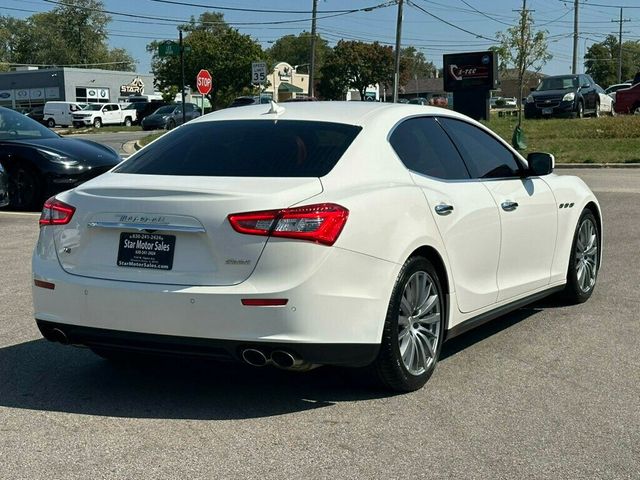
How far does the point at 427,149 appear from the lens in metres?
5.48


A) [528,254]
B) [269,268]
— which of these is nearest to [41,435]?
[269,268]

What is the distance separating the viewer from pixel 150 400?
Answer: 487 cm

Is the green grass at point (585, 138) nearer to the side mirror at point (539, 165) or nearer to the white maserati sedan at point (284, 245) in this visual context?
the side mirror at point (539, 165)

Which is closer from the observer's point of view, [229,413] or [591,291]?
[229,413]

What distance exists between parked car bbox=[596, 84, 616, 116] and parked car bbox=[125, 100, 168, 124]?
103ft

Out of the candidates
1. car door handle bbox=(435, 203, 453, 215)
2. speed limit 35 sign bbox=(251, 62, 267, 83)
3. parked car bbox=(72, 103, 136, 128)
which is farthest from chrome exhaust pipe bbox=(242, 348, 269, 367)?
parked car bbox=(72, 103, 136, 128)

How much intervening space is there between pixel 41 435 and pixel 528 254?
3.44 metres

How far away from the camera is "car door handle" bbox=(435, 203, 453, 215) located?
16.8 feet

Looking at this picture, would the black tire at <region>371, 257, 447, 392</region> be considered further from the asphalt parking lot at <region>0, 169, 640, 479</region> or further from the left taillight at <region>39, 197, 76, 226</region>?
the left taillight at <region>39, 197, 76, 226</region>

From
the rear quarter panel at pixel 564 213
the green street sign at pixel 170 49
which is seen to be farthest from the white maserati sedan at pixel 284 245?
the green street sign at pixel 170 49

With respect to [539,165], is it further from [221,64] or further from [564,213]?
[221,64]

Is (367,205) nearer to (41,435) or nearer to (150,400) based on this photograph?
(150,400)

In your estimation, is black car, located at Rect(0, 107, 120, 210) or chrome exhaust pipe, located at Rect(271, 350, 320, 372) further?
black car, located at Rect(0, 107, 120, 210)

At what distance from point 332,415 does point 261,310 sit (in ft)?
2.37
